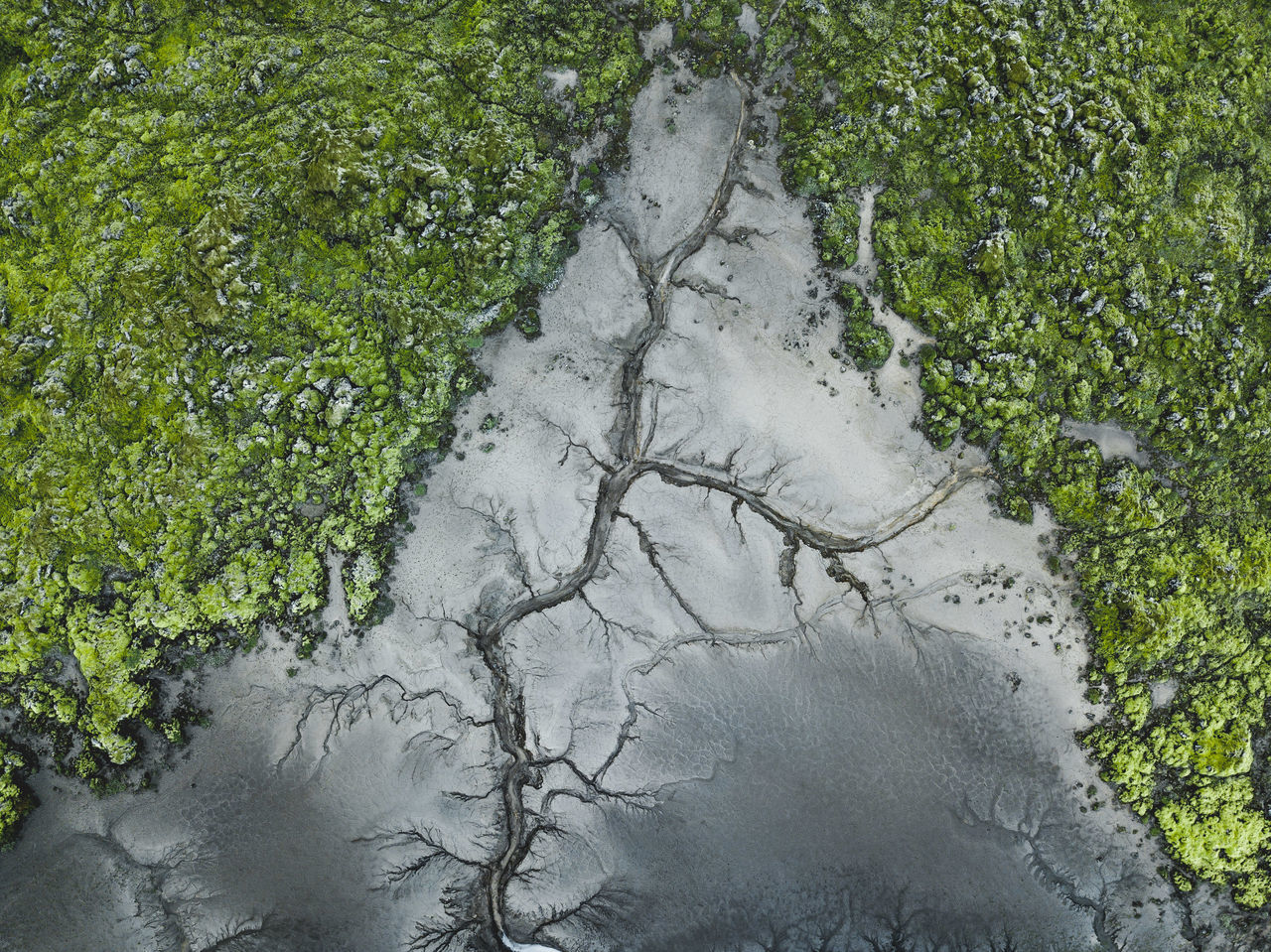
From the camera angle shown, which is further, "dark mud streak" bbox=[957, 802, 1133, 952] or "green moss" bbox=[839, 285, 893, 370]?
"green moss" bbox=[839, 285, 893, 370]

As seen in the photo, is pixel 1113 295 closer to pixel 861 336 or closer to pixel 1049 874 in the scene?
pixel 861 336

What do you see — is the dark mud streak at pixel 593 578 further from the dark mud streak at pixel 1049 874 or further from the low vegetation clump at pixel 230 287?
the dark mud streak at pixel 1049 874

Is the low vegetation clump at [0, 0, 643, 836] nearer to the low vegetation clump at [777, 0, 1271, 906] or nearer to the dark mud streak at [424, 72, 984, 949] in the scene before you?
the dark mud streak at [424, 72, 984, 949]

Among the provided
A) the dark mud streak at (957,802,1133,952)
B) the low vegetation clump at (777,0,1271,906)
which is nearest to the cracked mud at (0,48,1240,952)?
the dark mud streak at (957,802,1133,952)

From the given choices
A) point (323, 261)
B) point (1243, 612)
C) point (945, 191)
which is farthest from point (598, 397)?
point (1243, 612)

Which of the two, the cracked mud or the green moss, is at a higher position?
the green moss

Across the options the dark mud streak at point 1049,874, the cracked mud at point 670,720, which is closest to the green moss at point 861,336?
the cracked mud at point 670,720
